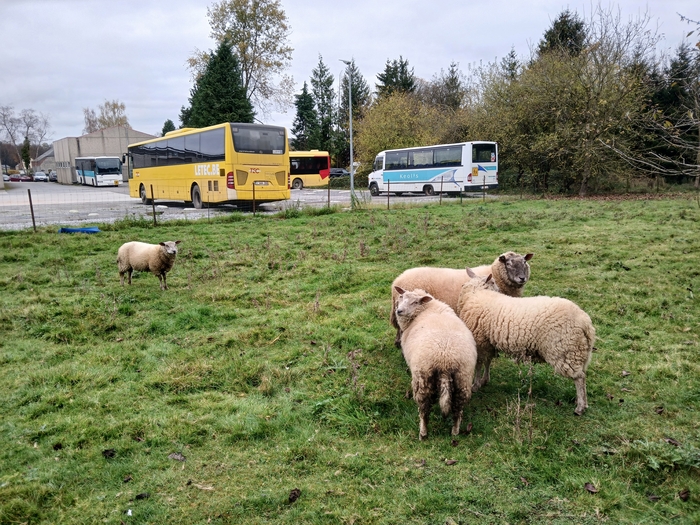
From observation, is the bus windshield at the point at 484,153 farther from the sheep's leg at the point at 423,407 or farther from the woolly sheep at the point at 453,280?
the sheep's leg at the point at 423,407

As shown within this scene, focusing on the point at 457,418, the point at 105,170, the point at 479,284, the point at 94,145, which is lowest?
the point at 457,418

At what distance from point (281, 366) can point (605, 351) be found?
12.0 ft

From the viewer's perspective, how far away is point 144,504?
313 cm

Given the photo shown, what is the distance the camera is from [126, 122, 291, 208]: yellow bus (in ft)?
61.2

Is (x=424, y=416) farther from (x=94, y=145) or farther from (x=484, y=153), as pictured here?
(x=94, y=145)

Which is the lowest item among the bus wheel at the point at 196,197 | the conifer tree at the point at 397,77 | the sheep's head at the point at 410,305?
the sheep's head at the point at 410,305

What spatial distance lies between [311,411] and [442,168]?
86.5 feet

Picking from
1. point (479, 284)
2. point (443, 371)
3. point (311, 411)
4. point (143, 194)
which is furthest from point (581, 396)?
point (143, 194)

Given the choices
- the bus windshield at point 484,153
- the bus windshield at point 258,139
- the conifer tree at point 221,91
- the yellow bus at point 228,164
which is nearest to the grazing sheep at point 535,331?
the yellow bus at point 228,164

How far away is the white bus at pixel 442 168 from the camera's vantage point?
2772 centimetres

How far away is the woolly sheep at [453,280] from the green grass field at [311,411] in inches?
28.9

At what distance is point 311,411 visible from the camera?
421 centimetres

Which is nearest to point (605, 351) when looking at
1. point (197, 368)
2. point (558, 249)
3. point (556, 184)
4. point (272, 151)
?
point (197, 368)

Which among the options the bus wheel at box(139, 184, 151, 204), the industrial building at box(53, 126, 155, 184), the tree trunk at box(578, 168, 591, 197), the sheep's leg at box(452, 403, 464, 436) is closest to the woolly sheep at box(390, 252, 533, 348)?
the sheep's leg at box(452, 403, 464, 436)
